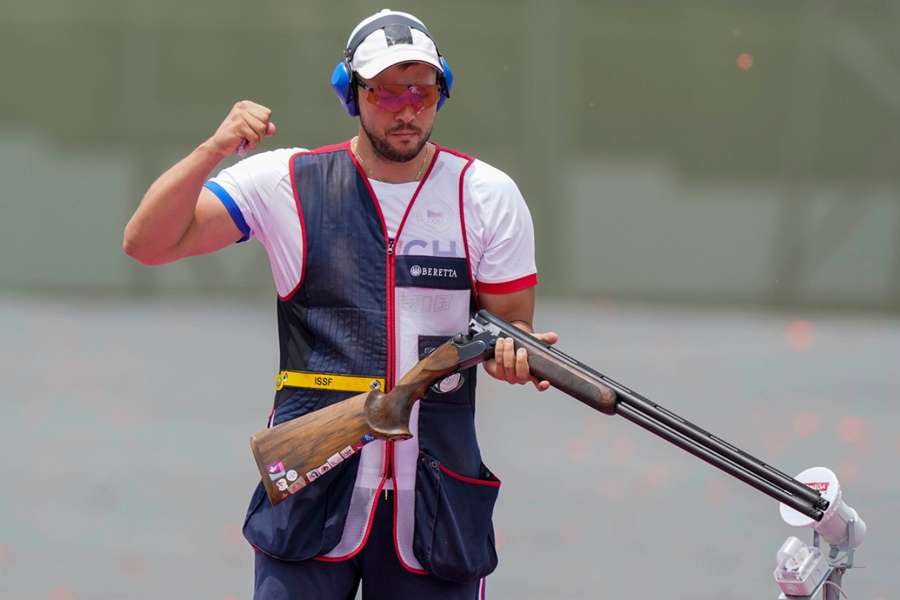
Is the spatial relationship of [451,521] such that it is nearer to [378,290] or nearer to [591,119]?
[378,290]

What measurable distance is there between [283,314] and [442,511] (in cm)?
57

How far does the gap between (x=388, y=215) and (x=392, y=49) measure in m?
0.37

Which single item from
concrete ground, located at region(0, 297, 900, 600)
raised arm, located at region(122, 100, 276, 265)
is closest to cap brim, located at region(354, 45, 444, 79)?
raised arm, located at region(122, 100, 276, 265)

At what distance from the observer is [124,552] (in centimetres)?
664

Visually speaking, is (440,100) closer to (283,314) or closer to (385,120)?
(385,120)

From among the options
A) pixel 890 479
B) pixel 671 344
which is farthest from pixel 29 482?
pixel 671 344

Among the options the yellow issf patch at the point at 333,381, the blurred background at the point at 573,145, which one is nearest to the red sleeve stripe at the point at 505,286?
the yellow issf patch at the point at 333,381

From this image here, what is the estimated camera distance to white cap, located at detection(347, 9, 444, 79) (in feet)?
11.4

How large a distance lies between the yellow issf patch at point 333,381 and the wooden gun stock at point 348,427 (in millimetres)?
41

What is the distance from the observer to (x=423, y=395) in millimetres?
3465

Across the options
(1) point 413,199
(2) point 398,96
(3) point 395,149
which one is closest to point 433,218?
(1) point 413,199

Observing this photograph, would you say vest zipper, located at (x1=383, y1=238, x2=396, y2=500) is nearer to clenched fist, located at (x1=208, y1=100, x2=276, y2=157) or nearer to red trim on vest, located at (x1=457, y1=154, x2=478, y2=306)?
red trim on vest, located at (x1=457, y1=154, x2=478, y2=306)

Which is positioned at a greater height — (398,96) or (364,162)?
(398,96)

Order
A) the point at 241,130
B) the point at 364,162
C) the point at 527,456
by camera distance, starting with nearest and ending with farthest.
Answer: the point at 241,130
the point at 364,162
the point at 527,456
